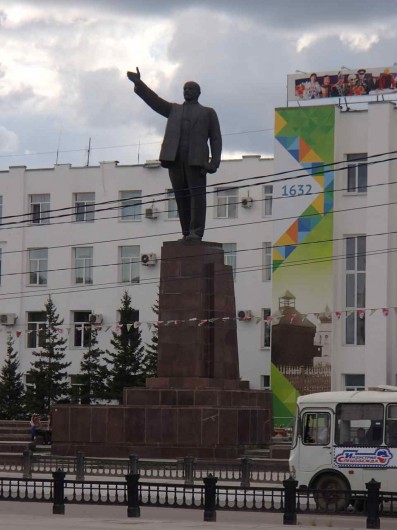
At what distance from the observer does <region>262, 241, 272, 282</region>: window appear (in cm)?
5956

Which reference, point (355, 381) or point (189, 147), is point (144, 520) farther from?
point (355, 381)

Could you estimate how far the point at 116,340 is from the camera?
59.2 meters

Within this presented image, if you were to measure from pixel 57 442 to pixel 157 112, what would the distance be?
8.00 metres

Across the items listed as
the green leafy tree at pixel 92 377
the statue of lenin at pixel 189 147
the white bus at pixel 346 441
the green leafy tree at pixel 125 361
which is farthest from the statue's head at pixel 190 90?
the green leafy tree at pixel 92 377

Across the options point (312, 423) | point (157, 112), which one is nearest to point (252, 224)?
point (157, 112)

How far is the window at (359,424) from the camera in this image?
Answer: 23.6 metres

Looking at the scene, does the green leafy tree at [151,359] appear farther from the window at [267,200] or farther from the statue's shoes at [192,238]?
the statue's shoes at [192,238]

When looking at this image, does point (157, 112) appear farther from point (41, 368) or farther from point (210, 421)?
point (41, 368)

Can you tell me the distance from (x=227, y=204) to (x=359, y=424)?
3723cm

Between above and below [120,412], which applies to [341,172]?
above

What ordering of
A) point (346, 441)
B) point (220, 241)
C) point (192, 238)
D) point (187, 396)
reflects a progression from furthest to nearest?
point (220, 241) → point (192, 238) → point (187, 396) → point (346, 441)

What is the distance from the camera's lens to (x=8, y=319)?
6284 centimetres

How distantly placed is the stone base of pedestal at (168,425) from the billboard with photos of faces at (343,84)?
24561 millimetres

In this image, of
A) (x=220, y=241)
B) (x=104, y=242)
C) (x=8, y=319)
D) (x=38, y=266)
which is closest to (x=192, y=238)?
(x=220, y=241)
